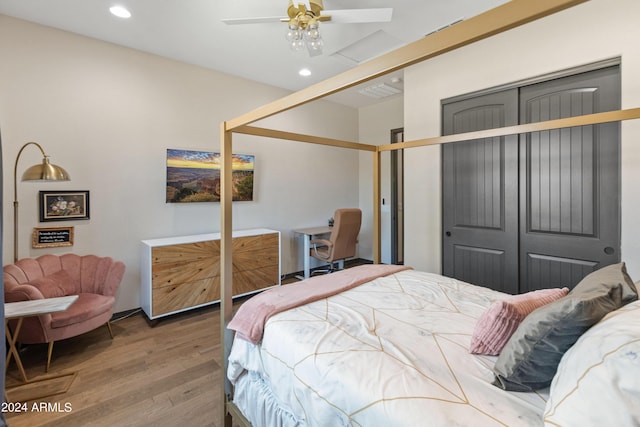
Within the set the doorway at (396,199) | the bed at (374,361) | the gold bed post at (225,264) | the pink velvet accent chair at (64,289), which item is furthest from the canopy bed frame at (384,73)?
the doorway at (396,199)

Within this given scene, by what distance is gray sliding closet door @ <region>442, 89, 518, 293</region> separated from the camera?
2.71 meters

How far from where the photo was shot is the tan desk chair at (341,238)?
3852 millimetres

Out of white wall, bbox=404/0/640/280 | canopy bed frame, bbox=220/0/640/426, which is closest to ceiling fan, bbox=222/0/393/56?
canopy bed frame, bbox=220/0/640/426

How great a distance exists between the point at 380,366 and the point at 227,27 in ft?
9.86

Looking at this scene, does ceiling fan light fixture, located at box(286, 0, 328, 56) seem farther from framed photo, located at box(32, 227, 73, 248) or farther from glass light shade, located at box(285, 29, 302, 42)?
framed photo, located at box(32, 227, 73, 248)

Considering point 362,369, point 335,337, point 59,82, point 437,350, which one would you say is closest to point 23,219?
point 59,82

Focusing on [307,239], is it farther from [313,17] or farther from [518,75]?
[518,75]

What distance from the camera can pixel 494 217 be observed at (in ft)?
9.23

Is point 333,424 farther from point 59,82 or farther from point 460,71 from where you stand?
point 59,82

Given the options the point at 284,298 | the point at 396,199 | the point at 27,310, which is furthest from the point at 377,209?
the point at 27,310

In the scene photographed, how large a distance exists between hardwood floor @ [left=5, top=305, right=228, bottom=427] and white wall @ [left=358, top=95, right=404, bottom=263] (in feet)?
9.99

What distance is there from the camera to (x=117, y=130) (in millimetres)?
3055

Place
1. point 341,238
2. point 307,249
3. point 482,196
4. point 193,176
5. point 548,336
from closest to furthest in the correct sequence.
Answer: point 548,336
point 482,196
point 193,176
point 341,238
point 307,249

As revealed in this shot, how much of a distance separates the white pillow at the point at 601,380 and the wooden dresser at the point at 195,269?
3.04 m
